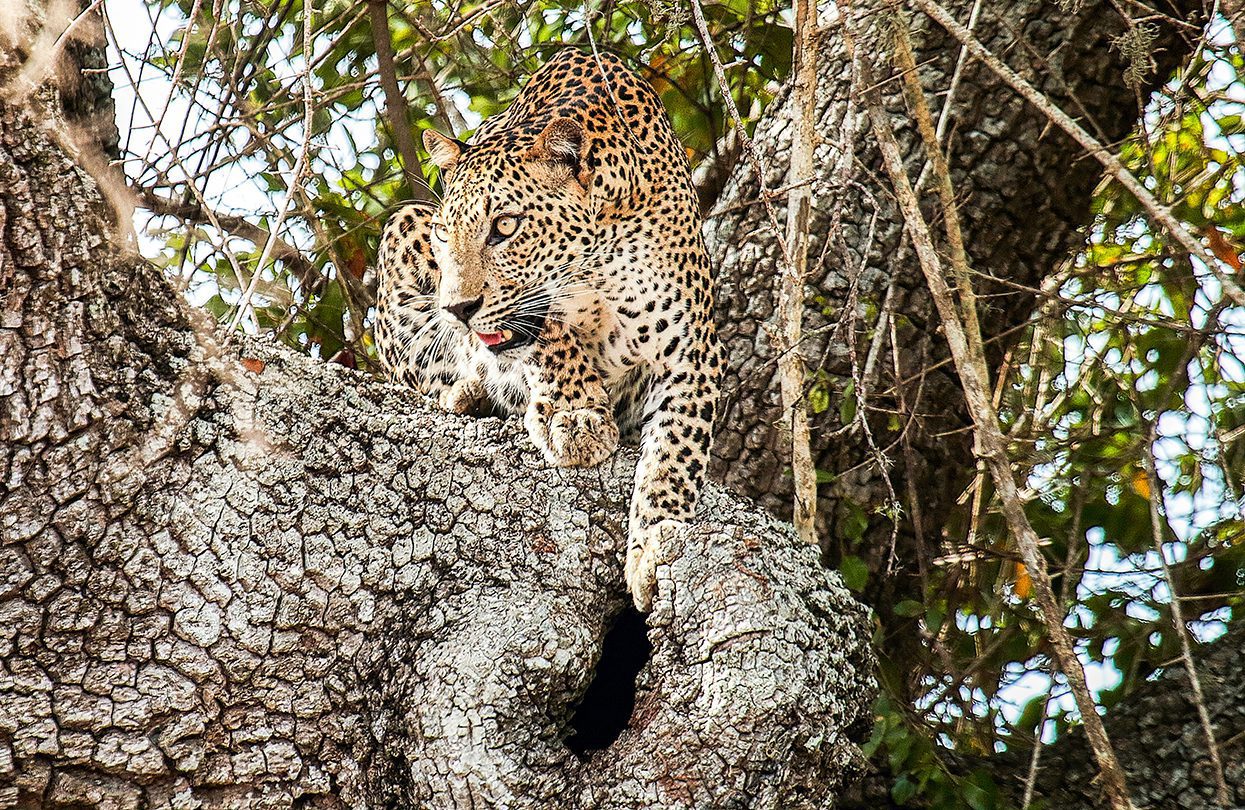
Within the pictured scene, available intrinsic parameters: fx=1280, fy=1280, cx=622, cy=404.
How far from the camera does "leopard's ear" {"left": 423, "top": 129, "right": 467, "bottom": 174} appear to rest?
4598 millimetres

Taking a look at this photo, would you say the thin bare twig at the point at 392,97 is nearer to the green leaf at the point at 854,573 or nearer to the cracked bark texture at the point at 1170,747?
the green leaf at the point at 854,573

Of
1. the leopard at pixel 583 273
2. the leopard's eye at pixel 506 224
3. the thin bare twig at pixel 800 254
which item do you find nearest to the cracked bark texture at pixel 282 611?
the thin bare twig at pixel 800 254

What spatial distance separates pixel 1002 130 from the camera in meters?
4.76

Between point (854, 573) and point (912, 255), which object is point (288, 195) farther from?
point (912, 255)

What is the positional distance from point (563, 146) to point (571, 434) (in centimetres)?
105

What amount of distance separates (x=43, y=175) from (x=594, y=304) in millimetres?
1813

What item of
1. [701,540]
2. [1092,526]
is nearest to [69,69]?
[701,540]

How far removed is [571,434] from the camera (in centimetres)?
383

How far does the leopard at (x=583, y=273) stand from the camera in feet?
13.7

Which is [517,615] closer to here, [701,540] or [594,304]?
[701,540]

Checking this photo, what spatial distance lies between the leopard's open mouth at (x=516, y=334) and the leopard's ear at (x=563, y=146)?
1.62 feet

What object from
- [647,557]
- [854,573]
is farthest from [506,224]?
[854,573]

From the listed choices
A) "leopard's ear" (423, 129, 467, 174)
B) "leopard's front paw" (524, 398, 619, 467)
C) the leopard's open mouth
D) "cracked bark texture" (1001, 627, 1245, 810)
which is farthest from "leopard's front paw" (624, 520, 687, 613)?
"leopard's ear" (423, 129, 467, 174)

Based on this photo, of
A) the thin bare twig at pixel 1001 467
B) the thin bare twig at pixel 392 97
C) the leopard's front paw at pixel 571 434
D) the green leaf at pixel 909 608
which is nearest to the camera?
the thin bare twig at pixel 1001 467
